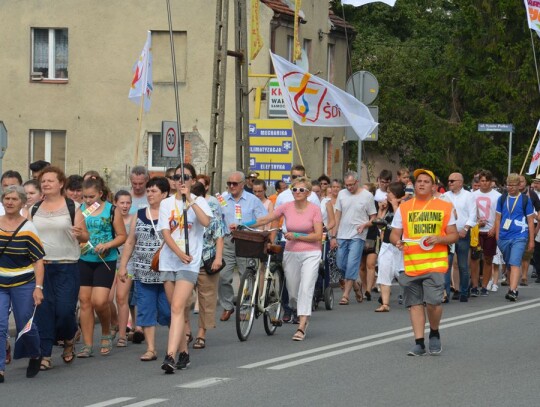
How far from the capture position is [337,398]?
33.7 ft

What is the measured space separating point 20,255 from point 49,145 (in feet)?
96.8

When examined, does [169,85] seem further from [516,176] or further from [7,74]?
[516,176]

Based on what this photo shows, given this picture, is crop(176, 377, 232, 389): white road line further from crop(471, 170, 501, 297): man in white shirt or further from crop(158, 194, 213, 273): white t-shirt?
crop(471, 170, 501, 297): man in white shirt

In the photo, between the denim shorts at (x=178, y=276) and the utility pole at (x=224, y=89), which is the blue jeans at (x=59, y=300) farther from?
the utility pole at (x=224, y=89)

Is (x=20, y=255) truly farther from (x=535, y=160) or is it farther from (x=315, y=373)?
(x=535, y=160)

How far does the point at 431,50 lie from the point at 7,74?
93.1 feet

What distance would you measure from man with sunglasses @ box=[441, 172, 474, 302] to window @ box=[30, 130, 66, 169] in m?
22.1

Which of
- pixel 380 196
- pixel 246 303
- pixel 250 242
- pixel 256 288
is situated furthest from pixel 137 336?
pixel 380 196

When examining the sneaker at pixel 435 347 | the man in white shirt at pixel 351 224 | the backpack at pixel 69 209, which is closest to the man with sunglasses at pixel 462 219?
the man in white shirt at pixel 351 224

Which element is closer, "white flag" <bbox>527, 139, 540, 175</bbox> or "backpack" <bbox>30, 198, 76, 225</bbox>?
"backpack" <bbox>30, 198, 76, 225</bbox>

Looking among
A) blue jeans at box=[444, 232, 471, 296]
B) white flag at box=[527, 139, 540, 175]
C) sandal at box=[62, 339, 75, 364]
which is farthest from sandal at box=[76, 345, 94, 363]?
white flag at box=[527, 139, 540, 175]

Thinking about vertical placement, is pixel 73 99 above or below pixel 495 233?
above

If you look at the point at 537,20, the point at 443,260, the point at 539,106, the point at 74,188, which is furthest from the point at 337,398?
the point at 539,106

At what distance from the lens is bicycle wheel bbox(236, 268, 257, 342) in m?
14.2
